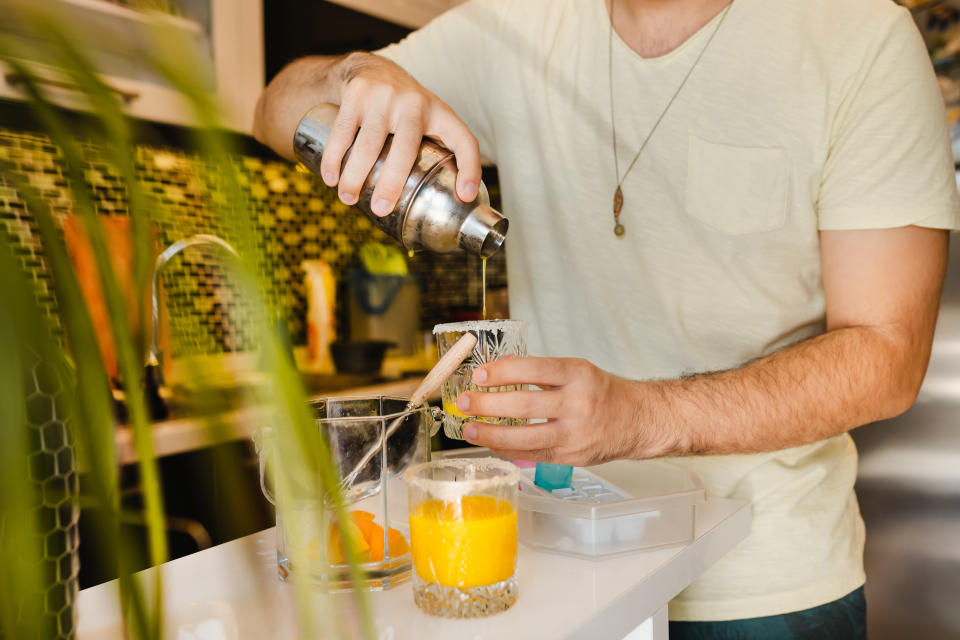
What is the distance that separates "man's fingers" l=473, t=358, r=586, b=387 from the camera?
0.70 metres

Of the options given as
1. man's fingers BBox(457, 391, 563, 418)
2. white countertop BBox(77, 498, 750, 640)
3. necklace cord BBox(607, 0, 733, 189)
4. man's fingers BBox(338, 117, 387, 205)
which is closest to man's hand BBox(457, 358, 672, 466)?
man's fingers BBox(457, 391, 563, 418)

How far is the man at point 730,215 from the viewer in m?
1.01

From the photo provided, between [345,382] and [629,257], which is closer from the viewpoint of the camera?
[629,257]

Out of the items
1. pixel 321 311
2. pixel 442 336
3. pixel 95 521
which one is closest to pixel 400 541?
pixel 442 336

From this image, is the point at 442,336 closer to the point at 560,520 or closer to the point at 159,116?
the point at 560,520

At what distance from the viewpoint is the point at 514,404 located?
→ 71cm

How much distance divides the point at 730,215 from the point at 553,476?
589 mm

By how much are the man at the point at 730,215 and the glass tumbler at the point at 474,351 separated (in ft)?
0.51

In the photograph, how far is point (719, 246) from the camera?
4.06 feet

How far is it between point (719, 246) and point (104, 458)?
113 centimetres

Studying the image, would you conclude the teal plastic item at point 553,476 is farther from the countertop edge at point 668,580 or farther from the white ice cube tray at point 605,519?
the countertop edge at point 668,580

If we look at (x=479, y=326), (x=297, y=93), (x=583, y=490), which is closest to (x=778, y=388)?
(x=583, y=490)

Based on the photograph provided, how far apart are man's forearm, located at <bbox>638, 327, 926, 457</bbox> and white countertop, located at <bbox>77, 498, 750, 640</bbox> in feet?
0.41

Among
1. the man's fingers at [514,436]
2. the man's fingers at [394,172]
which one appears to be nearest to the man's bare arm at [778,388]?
Result: the man's fingers at [514,436]
